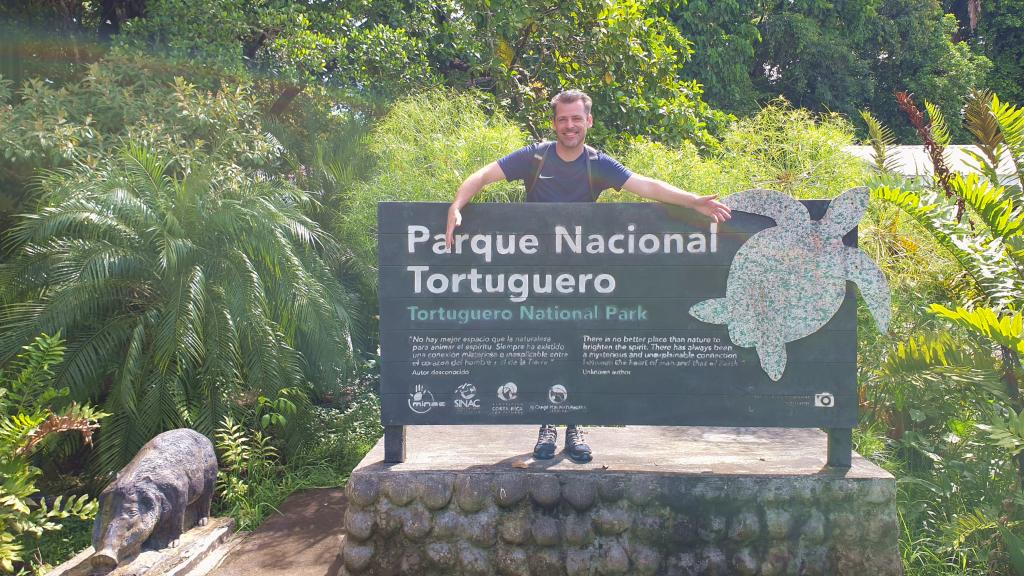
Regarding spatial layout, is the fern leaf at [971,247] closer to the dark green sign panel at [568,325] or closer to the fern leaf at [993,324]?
the fern leaf at [993,324]

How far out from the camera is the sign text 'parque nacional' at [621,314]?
12.8 ft

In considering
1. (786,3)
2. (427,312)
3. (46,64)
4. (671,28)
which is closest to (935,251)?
(427,312)

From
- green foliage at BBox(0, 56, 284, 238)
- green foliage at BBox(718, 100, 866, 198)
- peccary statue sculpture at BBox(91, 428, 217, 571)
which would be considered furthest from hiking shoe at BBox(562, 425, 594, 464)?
green foliage at BBox(0, 56, 284, 238)

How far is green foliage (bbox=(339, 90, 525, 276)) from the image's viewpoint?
6996mm

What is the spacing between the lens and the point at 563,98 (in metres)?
4.00

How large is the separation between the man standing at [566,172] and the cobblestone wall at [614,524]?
13.9 inches

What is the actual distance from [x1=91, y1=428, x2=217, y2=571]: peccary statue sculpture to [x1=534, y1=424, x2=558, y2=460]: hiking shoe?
1930mm

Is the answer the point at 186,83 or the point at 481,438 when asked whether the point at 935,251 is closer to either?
the point at 481,438

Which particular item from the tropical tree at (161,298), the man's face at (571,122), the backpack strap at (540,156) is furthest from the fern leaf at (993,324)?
the tropical tree at (161,298)

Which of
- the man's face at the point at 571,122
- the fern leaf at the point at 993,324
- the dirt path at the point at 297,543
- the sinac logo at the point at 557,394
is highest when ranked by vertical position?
the man's face at the point at 571,122

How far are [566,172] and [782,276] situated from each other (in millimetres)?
1154

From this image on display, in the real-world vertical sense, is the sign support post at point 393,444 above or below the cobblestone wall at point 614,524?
above

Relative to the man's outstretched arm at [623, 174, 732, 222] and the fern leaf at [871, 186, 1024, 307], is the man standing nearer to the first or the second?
the man's outstretched arm at [623, 174, 732, 222]

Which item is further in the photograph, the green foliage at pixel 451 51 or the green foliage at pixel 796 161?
the green foliage at pixel 451 51
